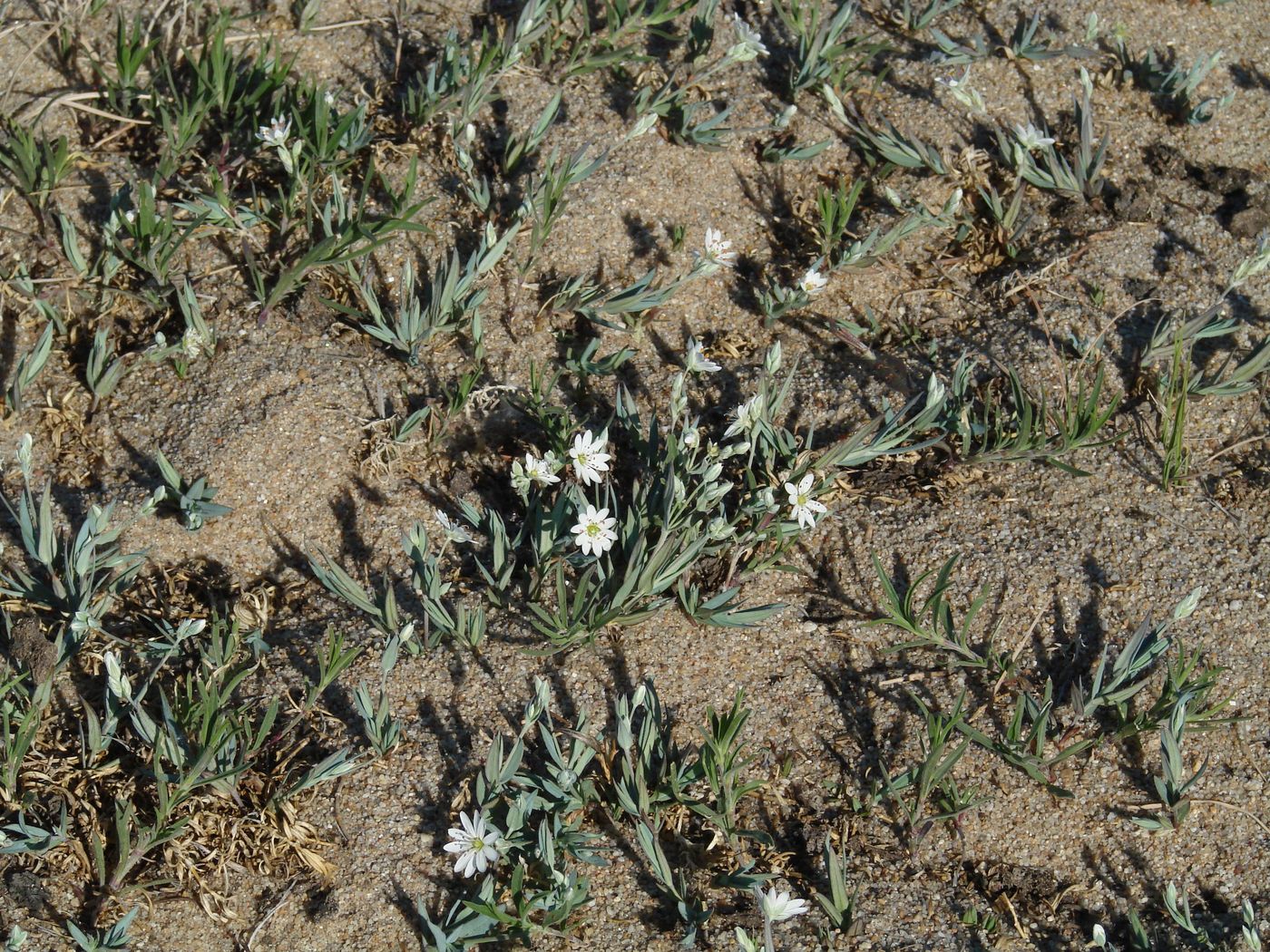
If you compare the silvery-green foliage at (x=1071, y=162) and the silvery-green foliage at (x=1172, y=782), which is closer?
the silvery-green foliage at (x=1172, y=782)

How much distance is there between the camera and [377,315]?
314 cm

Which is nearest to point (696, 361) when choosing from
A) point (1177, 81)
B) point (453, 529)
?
point (453, 529)

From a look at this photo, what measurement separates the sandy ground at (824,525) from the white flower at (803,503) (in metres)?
0.19

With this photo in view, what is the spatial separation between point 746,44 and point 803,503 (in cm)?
150

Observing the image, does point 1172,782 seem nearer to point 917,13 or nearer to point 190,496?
point 190,496

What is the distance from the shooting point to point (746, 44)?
3.46 meters

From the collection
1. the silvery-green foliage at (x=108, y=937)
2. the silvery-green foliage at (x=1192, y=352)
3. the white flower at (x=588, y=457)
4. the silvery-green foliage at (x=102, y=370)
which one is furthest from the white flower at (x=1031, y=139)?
the silvery-green foliage at (x=108, y=937)

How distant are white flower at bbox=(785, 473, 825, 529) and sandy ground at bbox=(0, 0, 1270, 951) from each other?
19cm

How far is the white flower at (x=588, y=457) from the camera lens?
2906mm

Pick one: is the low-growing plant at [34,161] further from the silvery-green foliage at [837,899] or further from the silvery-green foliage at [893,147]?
the silvery-green foliage at [837,899]

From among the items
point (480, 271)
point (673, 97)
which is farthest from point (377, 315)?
point (673, 97)

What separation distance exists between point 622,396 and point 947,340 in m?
1.02

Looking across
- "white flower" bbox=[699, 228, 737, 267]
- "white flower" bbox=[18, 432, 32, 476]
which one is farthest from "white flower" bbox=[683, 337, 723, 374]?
"white flower" bbox=[18, 432, 32, 476]

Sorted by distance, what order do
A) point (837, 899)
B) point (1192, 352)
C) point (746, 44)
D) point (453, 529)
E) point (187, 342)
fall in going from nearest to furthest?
1. point (837, 899)
2. point (453, 529)
3. point (187, 342)
4. point (1192, 352)
5. point (746, 44)
